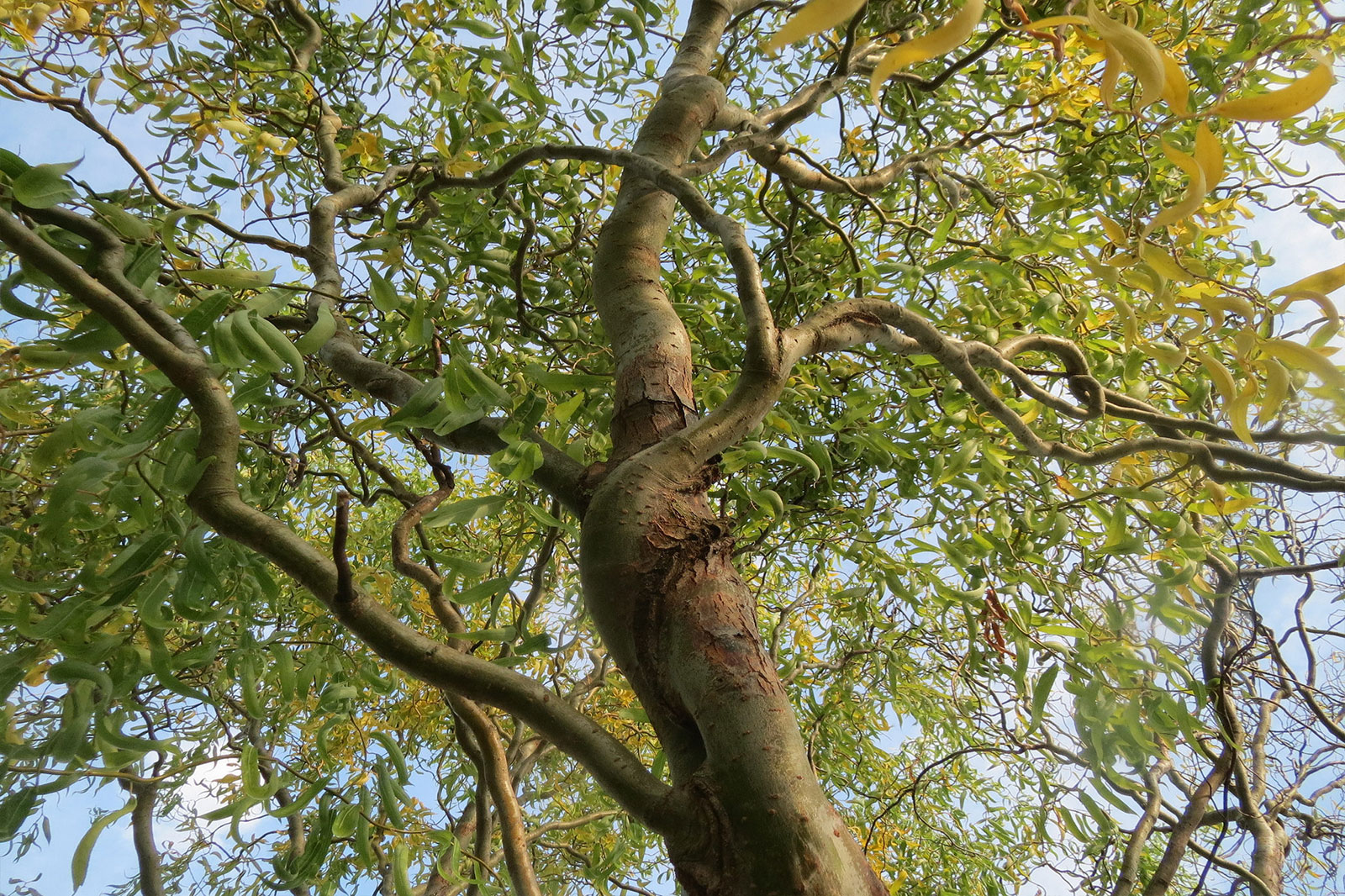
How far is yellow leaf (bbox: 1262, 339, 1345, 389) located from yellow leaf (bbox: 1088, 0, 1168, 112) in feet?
0.77

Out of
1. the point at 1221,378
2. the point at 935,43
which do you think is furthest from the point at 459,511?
the point at 1221,378

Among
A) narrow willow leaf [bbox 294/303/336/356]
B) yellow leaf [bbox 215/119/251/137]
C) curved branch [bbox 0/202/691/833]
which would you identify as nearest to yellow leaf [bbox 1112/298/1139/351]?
curved branch [bbox 0/202/691/833]

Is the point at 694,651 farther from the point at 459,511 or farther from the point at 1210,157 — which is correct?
the point at 1210,157

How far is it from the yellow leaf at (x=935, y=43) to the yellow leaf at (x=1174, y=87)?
159 mm

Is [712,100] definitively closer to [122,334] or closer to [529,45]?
[529,45]

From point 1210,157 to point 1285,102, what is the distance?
0.06 meters

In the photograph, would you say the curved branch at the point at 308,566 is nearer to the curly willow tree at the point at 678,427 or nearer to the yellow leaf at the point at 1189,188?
the curly willow tree at the point at 678,427

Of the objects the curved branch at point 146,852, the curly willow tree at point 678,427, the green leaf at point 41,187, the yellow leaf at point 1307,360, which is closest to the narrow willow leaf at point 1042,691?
the curly willow tree at point 678,427

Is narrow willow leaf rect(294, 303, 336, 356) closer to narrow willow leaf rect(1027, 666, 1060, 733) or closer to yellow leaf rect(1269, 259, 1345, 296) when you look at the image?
yellow leaf rect(1269, 259, 1345, 296)

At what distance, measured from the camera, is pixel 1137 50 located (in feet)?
1.61

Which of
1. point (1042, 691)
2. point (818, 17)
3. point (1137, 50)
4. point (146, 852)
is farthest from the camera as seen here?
point (146, 852)

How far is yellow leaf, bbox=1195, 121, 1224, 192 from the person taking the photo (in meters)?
0.51

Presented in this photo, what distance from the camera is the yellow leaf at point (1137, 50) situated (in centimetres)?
49

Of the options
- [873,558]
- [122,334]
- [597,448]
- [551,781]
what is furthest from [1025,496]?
[551,781]
